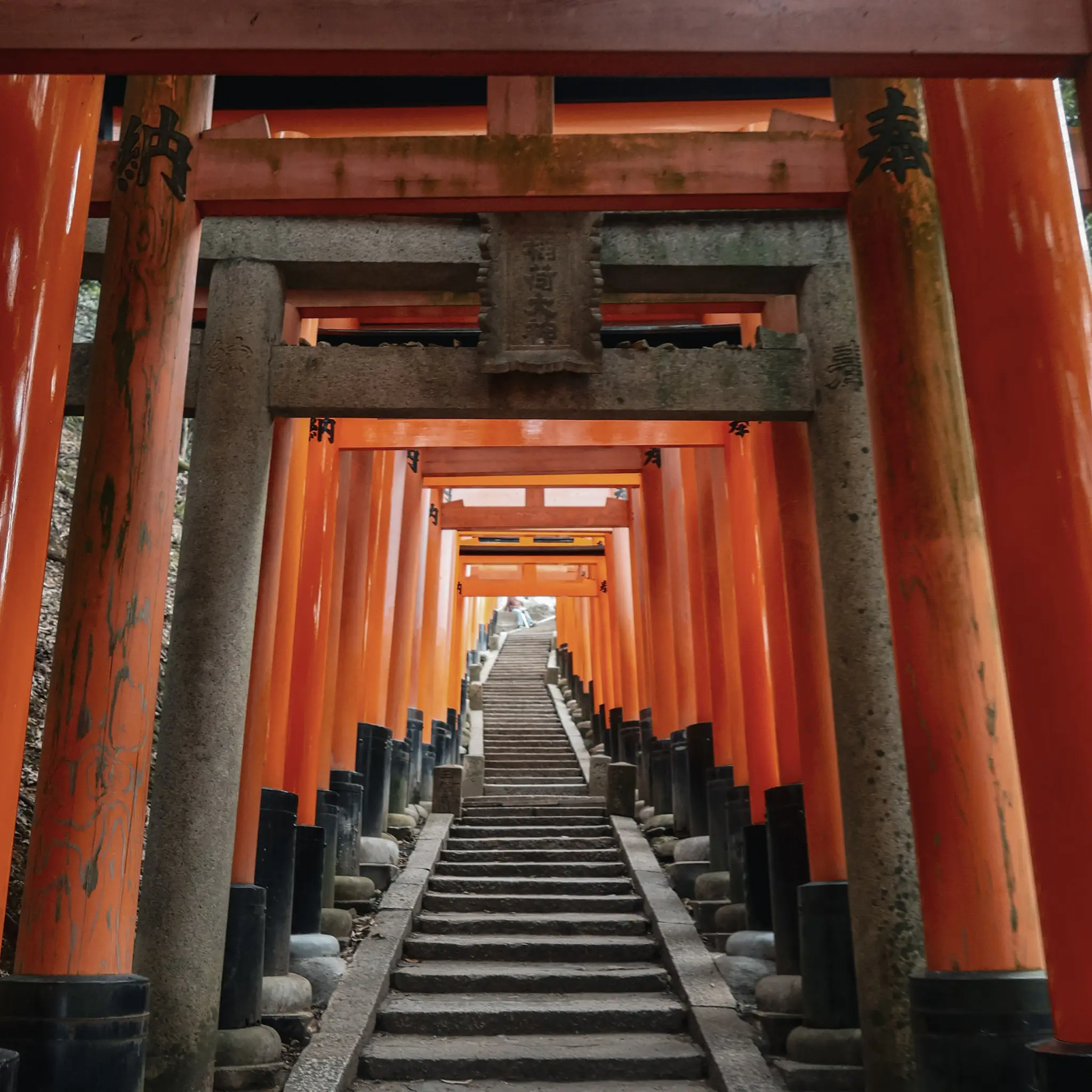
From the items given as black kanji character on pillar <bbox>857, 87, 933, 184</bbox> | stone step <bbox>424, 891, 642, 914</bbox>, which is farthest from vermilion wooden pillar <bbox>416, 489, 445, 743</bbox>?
black kanji character on pillar <bbox>857, 87, 933, 184</bbox>

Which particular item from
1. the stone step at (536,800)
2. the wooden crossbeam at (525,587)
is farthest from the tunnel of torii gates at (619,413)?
the wooden crossbeam at (525,587)

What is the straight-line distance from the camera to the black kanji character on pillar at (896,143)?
203 inches

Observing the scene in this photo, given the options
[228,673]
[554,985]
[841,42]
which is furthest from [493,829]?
[841,42]

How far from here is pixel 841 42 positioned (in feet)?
10.0

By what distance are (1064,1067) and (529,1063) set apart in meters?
3.73

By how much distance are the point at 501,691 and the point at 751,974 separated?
18757 millimetres

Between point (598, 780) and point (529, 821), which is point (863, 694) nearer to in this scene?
point (529, 821)

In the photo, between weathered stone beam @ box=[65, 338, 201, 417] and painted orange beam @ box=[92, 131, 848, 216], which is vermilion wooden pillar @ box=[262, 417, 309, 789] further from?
painted orange beam @ box=[92, 131, 848, 216]

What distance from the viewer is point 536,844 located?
10.5 meters

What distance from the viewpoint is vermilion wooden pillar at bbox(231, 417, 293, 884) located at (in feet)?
19.7

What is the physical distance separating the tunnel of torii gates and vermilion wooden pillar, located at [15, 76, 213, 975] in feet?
0.05

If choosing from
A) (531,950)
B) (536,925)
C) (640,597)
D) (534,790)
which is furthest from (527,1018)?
(640,597)

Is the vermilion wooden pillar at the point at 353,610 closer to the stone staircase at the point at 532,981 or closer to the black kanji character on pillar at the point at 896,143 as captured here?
the stone staircase at the point at 532,981

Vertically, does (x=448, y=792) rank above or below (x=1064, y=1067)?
above
